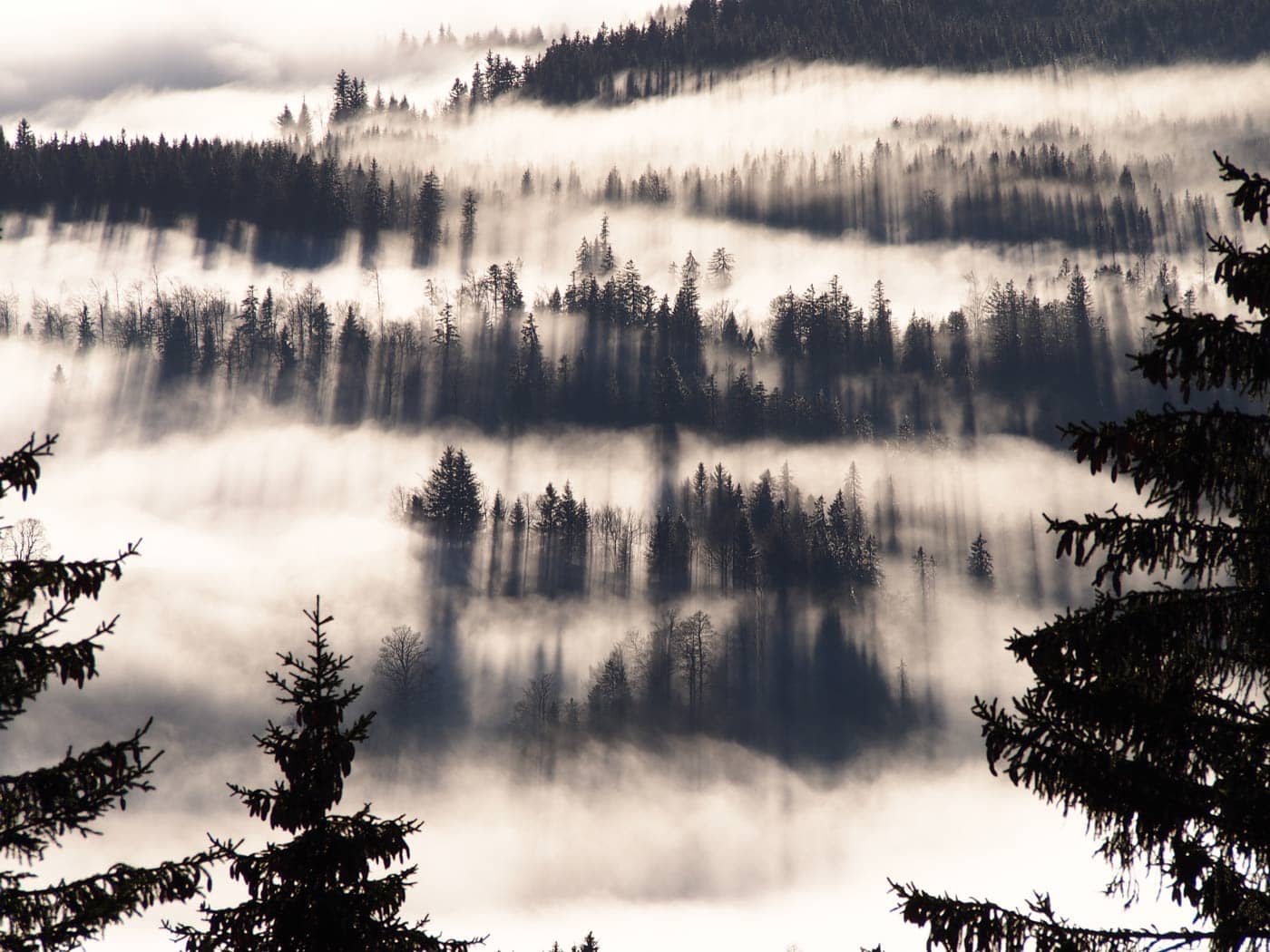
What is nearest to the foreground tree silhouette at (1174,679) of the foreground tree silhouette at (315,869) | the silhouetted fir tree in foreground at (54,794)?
the foreground tree silhouette at (315,869)

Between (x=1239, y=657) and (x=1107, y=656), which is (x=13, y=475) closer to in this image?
(x=1107, y=656)

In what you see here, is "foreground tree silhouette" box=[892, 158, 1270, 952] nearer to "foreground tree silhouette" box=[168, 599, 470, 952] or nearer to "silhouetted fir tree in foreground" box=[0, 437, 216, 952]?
"foreground tree silhouette" box=[168, 599, 470, 952]

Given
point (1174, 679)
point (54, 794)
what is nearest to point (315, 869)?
point (54, 794)

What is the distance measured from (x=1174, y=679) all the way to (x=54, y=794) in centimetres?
1191

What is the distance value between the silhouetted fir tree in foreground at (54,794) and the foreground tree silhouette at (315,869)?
1.52m

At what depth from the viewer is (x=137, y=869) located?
47.1 ft

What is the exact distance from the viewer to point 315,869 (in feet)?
53.8

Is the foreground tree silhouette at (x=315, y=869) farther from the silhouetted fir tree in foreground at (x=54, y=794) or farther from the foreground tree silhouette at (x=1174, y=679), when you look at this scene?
the foreground tree silhouette at (x=1174, y=679)

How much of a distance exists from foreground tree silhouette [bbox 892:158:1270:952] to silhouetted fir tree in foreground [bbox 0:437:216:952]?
855 centimetres

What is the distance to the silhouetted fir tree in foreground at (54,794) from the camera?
13.5 metres

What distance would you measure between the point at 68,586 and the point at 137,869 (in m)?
3.40

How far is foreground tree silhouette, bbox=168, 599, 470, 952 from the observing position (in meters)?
16.0

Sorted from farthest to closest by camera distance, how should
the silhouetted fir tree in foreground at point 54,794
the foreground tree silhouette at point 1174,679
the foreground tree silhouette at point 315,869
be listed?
the foreground tree silhouette at point 315,869, the silhouetted fir tree in foreground at point 54,794, the foreground tree silhouette at point 1174,679

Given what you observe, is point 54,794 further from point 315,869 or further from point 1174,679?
point 1174,679
